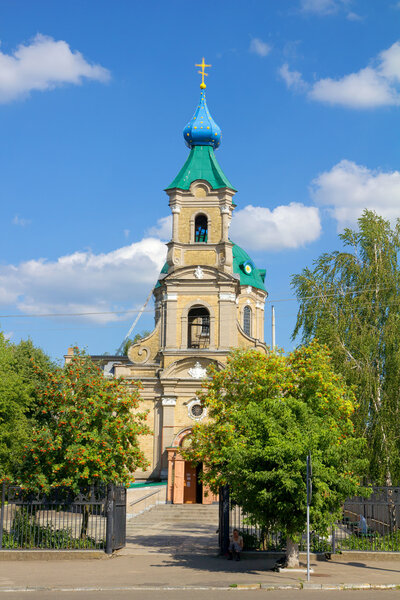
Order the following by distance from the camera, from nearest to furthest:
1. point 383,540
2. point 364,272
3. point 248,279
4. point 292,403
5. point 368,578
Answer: point 368,578 → point 292,403 → point 383,540 → point 364,272 → point 248,279

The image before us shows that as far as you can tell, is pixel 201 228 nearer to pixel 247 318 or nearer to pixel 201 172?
pixel 201 172

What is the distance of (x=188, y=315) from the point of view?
44031mm

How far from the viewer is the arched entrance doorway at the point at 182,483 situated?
37719 millimetres

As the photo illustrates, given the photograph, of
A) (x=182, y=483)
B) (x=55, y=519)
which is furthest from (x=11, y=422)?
(x=182, y=483)

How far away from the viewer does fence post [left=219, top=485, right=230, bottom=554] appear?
72.7ft

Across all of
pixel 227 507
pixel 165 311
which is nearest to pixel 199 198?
pixel 165 311

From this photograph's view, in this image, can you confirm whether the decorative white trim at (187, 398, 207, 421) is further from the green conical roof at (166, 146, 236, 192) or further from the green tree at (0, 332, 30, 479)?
the green tree at (0, 332, 30, 479)

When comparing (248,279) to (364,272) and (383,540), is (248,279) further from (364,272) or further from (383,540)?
(383,540)

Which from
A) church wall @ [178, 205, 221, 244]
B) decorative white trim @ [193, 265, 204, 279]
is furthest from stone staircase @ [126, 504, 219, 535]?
church wall @ [178, 205, 221, 244]

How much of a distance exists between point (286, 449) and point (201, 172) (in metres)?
30.4

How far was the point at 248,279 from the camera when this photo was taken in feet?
A: 192

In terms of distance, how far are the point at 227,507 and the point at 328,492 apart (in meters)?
4.69

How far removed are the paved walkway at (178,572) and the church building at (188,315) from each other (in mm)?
17013

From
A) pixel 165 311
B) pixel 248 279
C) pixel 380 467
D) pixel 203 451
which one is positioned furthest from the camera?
pixel 248 279
